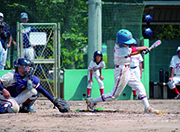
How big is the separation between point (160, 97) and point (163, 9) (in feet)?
13.6

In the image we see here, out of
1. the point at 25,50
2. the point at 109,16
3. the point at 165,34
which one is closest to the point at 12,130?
the point at 25,50

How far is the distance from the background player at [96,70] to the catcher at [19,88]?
3331mm

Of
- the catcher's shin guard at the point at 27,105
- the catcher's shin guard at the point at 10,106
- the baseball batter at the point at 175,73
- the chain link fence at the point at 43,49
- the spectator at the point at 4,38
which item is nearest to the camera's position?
the catcher's shin guard at the point at 10,106

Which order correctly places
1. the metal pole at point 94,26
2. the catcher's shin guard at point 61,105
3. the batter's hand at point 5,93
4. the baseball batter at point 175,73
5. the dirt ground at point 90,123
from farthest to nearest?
the baseball batter at point 175,73, the metal pole at point 94,26, the catcher's shin guard at point 61,105, the batter's hand at point 5,93, the dirt ground at point 90,123

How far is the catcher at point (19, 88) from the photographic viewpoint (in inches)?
261

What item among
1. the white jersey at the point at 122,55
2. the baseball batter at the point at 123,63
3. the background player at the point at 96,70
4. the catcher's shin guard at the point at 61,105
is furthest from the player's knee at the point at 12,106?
the background player at the point at 96,70

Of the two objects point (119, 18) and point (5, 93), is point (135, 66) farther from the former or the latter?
point (5, 93)

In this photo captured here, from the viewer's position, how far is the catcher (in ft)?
21.7

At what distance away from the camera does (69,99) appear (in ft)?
34.3

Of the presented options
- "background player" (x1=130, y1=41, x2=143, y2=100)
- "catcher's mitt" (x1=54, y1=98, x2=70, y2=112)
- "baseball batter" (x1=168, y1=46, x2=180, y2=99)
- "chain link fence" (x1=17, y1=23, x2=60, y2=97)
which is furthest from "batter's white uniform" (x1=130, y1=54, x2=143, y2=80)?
"catcher's mitt" (x1=54, y1=98, x2=70, y2=112)

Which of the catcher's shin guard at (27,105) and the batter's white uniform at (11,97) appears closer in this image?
the batter's white uniform at (11,97)

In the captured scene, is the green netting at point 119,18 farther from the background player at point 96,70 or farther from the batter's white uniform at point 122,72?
the batter's white uniform at point 122,72

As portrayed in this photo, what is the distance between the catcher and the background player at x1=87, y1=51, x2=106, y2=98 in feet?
10.9

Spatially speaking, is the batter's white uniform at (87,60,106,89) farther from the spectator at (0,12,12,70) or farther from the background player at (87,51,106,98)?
the spectator at (0,12,12,70)
